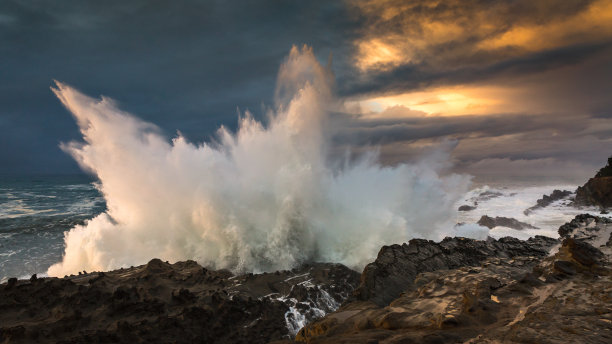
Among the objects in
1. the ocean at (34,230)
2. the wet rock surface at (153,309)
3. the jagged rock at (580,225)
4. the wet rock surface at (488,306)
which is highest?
the ocean at (34,230)

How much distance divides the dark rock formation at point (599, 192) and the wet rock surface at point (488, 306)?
29315 mm

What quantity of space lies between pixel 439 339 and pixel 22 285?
8.65 m

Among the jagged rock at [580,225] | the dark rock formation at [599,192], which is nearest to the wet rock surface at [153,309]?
the jagged rock at [580,225]

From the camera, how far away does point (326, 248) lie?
1344 cm

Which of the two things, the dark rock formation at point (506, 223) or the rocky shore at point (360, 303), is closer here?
the rocky shore at point (360, 303)

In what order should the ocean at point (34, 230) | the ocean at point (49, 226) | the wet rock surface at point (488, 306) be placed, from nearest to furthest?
1. the wet rock surface at point (488, 306)
2. the ocean at point (34, 230)
3. the ocean at point (49, 226)

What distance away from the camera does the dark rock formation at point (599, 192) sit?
27.0 m

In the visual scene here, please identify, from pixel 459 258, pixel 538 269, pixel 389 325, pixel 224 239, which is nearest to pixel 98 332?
pixel 389 325

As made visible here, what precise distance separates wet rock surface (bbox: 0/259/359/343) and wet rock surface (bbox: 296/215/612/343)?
2181 millimetres

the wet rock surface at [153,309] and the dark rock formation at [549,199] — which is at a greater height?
the wet rock surface at [153,309]

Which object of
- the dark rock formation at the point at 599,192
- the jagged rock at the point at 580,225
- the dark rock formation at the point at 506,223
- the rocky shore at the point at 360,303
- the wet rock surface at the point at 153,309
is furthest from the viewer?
the dark rock formation at the point at 599,192

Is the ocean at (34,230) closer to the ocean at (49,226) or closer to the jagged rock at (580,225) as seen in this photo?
the ocean at (49,226)

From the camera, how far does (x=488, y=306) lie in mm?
4359

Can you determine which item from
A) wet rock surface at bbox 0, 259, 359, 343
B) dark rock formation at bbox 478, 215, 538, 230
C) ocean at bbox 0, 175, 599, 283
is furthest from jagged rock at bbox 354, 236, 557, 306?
dark rock formation at bbox 478, 215, 538, 230
